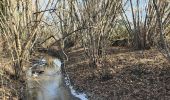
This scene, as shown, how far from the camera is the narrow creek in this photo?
1666 cm

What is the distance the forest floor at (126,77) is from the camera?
46.0 ft

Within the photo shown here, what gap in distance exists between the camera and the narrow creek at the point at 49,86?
54.6 feet

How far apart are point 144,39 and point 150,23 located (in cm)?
98

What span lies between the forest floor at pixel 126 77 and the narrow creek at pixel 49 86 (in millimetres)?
399

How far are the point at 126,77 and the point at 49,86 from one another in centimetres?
452

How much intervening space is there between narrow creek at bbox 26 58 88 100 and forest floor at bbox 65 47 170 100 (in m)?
0.40

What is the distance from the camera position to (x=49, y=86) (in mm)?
19328

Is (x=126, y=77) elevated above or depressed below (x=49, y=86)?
above

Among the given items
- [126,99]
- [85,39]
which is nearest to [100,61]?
[85,39]

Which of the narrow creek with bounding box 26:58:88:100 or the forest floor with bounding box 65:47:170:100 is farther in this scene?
the narrow creek with bounding box 26:58:88:100

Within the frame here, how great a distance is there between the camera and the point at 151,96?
13336 mm

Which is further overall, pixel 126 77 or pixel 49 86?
pixel 49 86

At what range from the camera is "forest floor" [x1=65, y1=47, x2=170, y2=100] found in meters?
14.0

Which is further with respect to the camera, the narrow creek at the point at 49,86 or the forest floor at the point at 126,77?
the narrow creek at the point at 49,86
